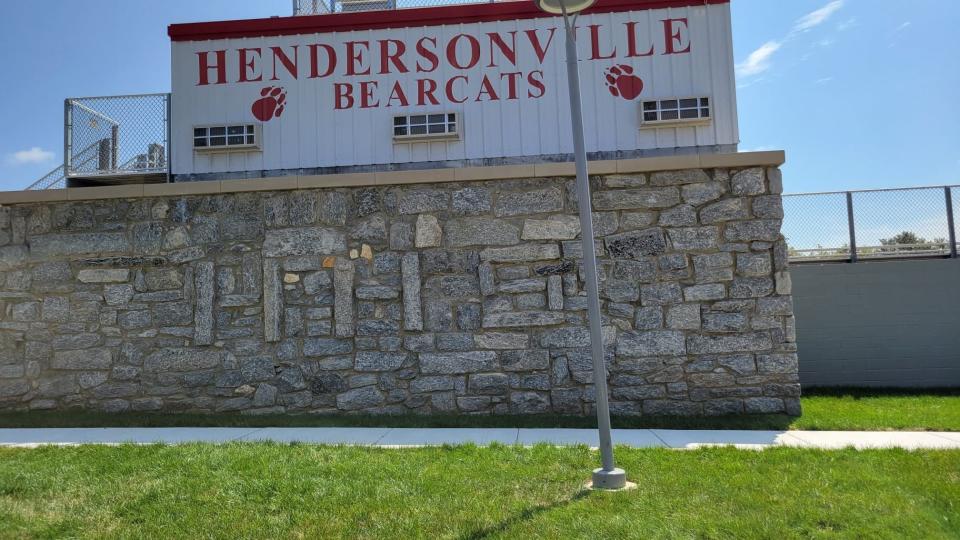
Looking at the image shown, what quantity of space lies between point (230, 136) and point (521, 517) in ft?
21.1

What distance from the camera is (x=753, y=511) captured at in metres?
4.11

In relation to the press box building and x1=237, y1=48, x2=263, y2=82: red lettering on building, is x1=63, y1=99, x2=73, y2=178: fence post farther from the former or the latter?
x1=237, y1=48, x2=263, y2=82: red lettering on building

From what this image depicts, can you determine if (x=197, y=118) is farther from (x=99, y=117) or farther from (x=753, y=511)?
(x=753, y=511)

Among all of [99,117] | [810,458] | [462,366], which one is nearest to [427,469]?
[462,366]

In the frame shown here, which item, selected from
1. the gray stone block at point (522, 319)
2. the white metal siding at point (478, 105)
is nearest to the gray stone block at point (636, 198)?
the white metal siding at point (478, 105)

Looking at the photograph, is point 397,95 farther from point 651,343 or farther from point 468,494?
point 468,494

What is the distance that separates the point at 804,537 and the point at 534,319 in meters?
4.02

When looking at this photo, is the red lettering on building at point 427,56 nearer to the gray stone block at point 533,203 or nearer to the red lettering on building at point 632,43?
the gray stone block at point 533,203

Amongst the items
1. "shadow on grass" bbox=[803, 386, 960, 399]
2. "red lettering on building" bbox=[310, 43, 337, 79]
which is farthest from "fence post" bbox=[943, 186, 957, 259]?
"red lettering on building" bbox=[310, 43, 337, 79]

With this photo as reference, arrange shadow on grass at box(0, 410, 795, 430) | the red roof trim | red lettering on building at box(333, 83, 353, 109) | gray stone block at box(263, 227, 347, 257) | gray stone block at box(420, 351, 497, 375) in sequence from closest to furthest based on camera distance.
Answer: shadow on grass at box(0, 410, 795, 430), gray stone block at box(420, 351, 497, 375), gray stone block at box(263, 227, 347, 257), the red roof trim, red lettering on building at box(333, 83, 353, 109)

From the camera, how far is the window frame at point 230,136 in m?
8.39

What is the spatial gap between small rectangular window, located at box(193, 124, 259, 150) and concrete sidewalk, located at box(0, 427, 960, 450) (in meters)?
3.56

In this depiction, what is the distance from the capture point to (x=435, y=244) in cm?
Answer: 762

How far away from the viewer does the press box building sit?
7.44 metres
